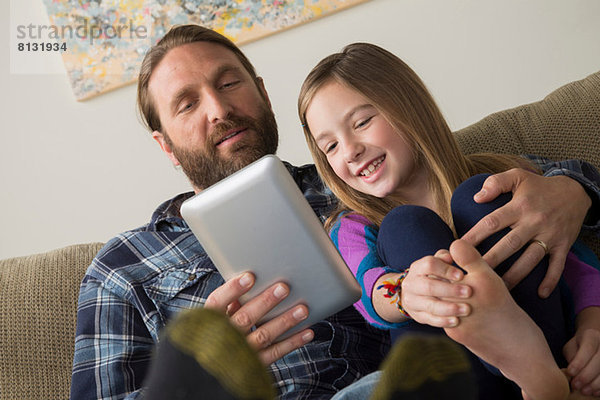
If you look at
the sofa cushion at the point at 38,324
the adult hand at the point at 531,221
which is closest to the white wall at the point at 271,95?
the sofa cushion at the point at 38,324

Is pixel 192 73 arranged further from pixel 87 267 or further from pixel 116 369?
pixel 116 369

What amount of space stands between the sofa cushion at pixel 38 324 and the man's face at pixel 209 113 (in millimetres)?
376

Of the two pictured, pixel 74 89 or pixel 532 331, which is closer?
pixel 532 331

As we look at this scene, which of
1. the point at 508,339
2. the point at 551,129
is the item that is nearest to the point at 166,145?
the point at 551,129

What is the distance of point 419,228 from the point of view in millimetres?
891

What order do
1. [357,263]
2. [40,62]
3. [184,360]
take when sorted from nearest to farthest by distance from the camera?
[184,360] < [357,263] < [40,62]

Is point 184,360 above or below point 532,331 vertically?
above

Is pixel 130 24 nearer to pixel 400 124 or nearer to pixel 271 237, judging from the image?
pixel 400 124

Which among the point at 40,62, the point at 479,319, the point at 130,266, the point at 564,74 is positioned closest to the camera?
the point at 479,319

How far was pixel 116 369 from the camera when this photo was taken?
1.13 metres

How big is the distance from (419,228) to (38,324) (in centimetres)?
82

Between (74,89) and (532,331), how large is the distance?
76.3 inches

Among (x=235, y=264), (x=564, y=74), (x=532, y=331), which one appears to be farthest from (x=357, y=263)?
(x=564, y=74)

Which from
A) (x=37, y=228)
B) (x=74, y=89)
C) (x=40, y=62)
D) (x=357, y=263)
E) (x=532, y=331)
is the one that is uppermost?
(x=40, y=62)
